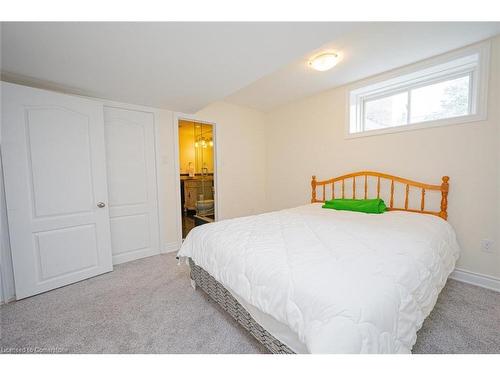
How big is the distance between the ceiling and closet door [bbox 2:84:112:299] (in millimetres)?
290

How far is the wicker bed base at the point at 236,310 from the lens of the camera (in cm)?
112

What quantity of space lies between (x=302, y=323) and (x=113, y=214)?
2613mm

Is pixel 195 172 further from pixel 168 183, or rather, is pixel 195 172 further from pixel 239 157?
pixel 168 183

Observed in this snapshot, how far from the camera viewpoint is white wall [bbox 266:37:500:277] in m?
1.91

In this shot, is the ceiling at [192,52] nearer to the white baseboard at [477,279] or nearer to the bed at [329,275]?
the bed at [329,275]

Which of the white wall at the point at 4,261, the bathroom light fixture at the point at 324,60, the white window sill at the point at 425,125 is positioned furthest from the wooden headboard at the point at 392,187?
the white wall at the point at 4,261

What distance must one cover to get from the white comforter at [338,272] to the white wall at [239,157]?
181cm

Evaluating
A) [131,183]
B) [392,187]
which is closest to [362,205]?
[392,187]

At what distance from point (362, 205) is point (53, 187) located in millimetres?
3337

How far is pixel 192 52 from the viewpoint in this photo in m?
1.57

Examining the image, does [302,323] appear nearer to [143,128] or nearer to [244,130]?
[143,128]

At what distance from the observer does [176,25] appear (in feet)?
4.17

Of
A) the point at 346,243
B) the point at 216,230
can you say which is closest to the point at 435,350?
the point at 346,243
